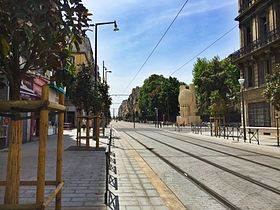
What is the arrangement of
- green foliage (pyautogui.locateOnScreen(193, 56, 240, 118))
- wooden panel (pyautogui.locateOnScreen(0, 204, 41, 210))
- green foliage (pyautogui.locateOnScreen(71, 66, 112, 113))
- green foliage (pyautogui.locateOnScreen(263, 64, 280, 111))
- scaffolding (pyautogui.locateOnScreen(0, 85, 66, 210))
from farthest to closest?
green foliage (pyautogui.locateOnScreen(193, 56, 240, 118))
green foliage (pyautogui.locateOnScreen(263, 64, 280, 111))
green foliage (pyautogui.locateOnScreen(71, 66, 112, 113))
scaffolding (pyautogui.locateOnScreen(0, 85, 66, 210))
wooden panel (pyautogui.locateOnScreen(0, 204, 41, 210))

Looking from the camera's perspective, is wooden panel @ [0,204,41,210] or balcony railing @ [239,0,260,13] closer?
wooden panel @ [0,204,41,210]

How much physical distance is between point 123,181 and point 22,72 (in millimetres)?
5635

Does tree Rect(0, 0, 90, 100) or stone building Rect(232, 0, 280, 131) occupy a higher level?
stone building Rect(232, 0, 280, 131)

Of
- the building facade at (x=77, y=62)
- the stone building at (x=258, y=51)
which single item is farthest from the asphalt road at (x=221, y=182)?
the stone building at (x=258, y=51)

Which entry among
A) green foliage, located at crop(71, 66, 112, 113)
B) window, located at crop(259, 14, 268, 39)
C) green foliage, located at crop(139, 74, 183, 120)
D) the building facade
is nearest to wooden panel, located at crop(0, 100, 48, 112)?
the building facade

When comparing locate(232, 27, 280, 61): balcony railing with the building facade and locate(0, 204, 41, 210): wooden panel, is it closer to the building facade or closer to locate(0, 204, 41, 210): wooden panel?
the building facade

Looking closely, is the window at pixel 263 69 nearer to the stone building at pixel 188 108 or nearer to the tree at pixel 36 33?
the tree at pixel 36 33

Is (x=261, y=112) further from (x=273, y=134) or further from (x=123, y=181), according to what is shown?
(x=123, y=181)

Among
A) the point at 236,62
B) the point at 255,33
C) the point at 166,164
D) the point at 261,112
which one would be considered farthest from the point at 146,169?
the point at 236,62

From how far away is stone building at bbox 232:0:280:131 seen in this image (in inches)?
1178

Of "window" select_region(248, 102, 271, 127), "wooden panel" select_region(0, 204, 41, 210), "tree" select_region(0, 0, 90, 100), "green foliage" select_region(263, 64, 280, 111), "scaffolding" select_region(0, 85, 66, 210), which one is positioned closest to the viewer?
"tree" select_region(0, 0, 90, 100)

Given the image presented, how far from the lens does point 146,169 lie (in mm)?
10617

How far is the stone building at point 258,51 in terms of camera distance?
2992 centimetres

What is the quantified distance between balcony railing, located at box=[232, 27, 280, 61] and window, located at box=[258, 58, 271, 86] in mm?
1523
